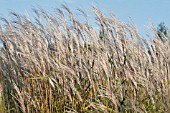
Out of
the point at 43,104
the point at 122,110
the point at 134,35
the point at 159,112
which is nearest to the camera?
Result: the point at 122,110

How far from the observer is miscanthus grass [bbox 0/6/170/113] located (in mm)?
3549

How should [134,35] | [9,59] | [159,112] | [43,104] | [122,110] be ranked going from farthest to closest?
[9,59] → [134,35] → [43,104] → [159,112] → [122,110]

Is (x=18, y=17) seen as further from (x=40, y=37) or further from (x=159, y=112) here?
(x=159, y=112)

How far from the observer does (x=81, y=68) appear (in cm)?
361

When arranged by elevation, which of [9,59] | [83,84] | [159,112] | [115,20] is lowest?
[159,112]

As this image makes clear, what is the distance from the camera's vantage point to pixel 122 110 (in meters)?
3.22

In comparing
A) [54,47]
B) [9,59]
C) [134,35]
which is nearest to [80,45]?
[54,47]

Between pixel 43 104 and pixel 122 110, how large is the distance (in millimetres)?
996

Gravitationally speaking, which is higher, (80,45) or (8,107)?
(80,45)

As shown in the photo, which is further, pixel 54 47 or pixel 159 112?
pixel 54 47

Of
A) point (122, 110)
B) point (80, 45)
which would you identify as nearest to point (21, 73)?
point (80, 45)

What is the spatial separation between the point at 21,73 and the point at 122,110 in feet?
5.24

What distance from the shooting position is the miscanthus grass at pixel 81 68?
11.6ft

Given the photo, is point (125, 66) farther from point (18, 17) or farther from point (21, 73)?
point (18, 17)
